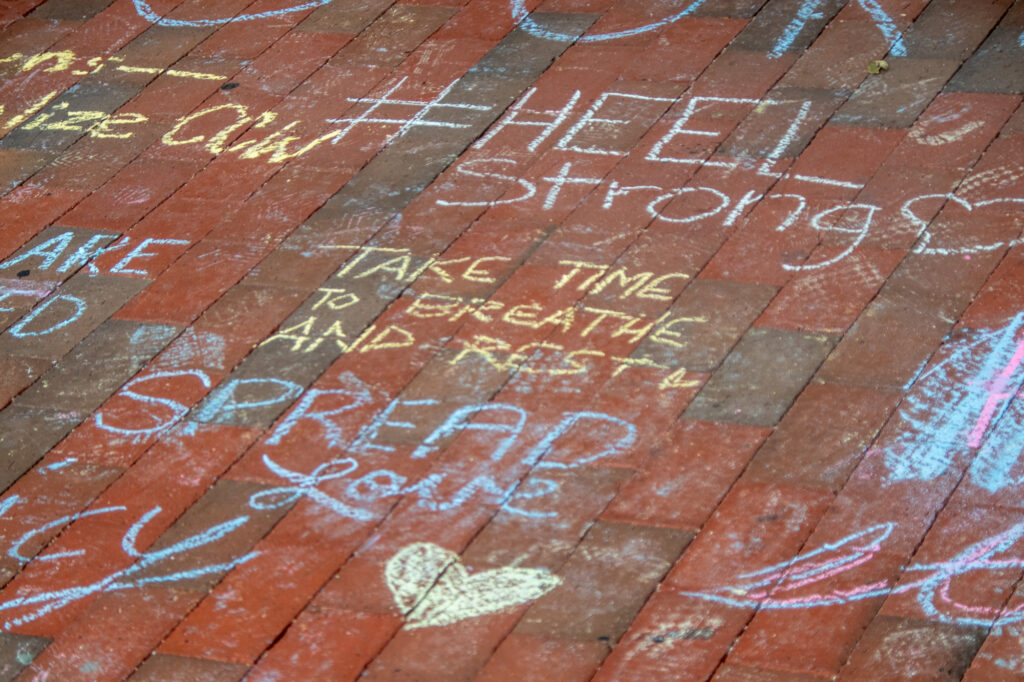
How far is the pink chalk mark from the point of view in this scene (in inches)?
155

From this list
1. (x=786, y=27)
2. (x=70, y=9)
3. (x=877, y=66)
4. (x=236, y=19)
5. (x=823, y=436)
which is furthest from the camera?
(x=70, y=9)

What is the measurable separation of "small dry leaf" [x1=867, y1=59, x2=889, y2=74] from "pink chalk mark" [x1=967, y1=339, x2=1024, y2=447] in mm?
1690

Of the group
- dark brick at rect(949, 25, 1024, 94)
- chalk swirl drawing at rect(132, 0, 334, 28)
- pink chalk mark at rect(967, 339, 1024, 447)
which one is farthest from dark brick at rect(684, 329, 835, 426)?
chalk swirl drawing at rect(132, 0, 334, 28)

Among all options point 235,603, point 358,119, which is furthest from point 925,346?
point 358,119

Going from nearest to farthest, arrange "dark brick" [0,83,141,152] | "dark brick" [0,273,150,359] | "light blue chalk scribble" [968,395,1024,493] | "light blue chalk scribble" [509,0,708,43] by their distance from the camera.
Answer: "light blue chalk scribble" [968,395,1024,493] < "dark brick" [0,273,150,359] < "dark brick" [0,83,141,152] < "light blue chalk scribble" [509,0,708,43]

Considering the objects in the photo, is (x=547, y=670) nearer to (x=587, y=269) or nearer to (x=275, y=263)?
(x=587, y=269)

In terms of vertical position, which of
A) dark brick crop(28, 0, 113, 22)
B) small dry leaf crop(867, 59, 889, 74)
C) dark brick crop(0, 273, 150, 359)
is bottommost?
small dry leaf crop(867, 59, 889, 74)

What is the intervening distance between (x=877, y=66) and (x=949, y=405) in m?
1.96

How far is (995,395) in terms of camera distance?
13.3ft

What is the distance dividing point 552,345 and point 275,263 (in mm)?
1107

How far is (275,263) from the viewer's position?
195 inches

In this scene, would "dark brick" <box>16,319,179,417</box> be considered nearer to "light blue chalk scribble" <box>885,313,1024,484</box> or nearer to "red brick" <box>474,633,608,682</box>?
"red brick" <box>474,633,608,682</box>

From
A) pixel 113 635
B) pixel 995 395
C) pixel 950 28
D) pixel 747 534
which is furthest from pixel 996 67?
pixel 113 635

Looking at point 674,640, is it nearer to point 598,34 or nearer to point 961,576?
point 961,576
